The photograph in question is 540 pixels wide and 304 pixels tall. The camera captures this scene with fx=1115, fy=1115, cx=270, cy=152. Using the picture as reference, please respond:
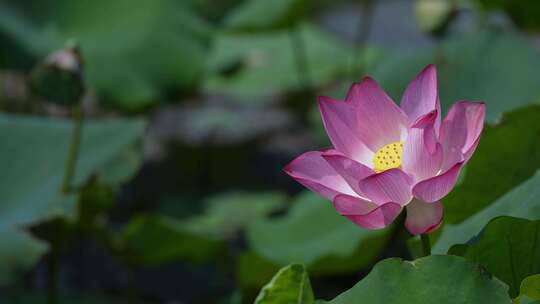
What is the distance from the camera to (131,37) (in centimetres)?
275

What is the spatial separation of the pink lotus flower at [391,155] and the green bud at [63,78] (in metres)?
0.97

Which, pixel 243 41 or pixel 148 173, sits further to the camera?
pixel 243 41

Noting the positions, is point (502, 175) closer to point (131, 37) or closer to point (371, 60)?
point (131, 37)

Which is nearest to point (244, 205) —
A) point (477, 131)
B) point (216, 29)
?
point (216, 29)

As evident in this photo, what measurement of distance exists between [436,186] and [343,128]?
131 mm

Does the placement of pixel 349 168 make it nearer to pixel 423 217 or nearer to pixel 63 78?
pixel 423 217

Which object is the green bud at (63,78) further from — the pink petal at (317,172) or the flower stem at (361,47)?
the flower stem at (361,47)

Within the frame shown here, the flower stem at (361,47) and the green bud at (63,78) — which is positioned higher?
the green bud at (63,78)

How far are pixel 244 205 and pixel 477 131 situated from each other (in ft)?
6.64

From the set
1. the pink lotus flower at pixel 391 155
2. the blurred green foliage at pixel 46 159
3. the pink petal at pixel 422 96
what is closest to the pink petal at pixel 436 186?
the pink lotus flower at pixel 391 155

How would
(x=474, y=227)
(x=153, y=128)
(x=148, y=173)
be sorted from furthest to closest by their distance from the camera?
(x=153, y=128) < (x=148, y=173) < (x=474, y=227)

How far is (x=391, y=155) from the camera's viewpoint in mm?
943

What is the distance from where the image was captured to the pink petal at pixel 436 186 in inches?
32.4

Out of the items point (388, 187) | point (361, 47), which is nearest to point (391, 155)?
point (388, 187)
